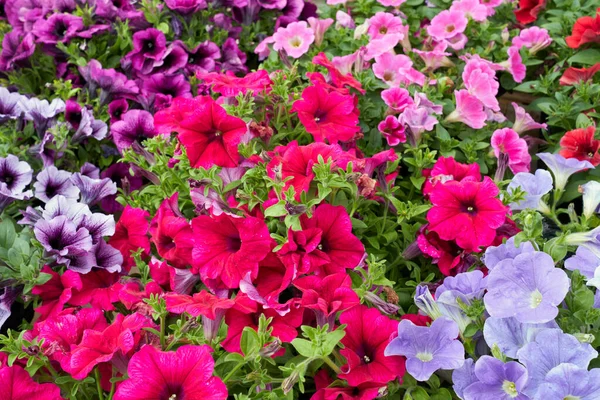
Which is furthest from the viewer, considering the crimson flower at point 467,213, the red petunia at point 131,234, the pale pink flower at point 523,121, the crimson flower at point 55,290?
the pale pink flower at point 523,121

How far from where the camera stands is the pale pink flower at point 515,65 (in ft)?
6.38

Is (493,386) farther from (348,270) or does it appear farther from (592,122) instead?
(592,122)

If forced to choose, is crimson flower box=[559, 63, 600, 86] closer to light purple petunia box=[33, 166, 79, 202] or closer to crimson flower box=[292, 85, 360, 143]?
crimson flower box=[292, 85, 360, 143]

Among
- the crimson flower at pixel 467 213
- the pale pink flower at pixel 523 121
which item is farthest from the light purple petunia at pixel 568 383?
the pale pink flower at pixel 523 121

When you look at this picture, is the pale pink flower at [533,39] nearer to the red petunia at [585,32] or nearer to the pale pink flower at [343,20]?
the red petunia at [585,32]

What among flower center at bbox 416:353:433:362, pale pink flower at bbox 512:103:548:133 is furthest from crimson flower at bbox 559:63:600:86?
flower center at bbox 416:353:433:362

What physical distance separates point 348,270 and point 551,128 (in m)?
1.08

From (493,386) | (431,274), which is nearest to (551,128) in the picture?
(431,274)

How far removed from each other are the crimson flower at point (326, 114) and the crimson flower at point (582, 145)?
59 centimetres

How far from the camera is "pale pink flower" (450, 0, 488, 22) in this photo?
2117 millimetres

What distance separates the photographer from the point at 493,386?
985mm

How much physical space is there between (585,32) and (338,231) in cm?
122

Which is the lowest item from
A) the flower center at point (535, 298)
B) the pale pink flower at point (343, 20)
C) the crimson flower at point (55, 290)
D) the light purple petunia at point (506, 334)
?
the crimson flower at point (55, 290)

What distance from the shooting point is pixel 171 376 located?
0.98 meters
